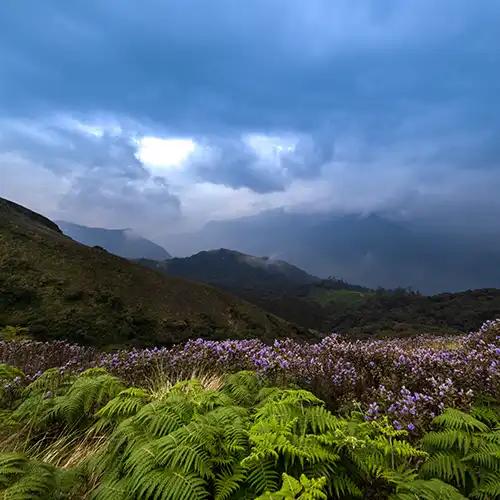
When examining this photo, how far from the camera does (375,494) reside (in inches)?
118

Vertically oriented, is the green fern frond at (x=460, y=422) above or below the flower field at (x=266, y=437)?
above

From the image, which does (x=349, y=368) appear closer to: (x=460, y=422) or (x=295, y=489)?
(x=460, y=422)

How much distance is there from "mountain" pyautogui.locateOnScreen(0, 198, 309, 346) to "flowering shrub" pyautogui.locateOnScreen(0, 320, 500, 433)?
5.07 m

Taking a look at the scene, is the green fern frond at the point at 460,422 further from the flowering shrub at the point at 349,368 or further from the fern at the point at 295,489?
the fern at the point at 295,489

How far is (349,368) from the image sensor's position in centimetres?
670

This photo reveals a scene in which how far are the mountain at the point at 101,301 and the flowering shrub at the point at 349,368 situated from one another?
5.07 m

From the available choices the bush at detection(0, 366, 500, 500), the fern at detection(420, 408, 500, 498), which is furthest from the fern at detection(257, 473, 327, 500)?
the fern at detection(420, 408, 500, 498)

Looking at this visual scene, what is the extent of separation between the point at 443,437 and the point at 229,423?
1.62 m

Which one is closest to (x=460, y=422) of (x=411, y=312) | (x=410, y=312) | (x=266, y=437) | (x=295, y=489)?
(x=266, y=437)

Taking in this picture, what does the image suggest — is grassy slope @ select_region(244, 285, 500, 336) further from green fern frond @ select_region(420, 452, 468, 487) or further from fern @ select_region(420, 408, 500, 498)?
green fern frond @ select_region(420, 452, 468, 487)

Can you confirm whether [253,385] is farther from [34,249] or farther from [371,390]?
[34,249]

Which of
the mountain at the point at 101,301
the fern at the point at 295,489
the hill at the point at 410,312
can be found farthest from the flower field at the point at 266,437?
the hill at the point at 410,312

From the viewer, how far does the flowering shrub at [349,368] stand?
4.92m

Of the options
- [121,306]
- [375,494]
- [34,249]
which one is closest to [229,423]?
[375,494]
